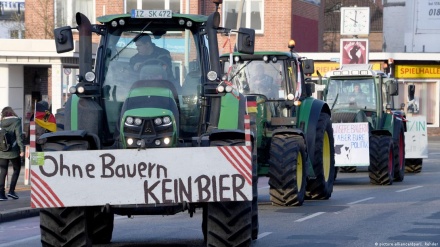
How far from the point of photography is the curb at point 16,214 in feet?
→ 59.0

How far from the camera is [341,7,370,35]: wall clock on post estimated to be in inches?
1524

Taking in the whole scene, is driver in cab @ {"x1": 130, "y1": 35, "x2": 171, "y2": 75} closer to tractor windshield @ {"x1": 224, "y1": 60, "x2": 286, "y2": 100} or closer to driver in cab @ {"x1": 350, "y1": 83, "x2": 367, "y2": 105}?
tractor windshield @ {"x1": 224, "y1": 60, "x2": 286, "y2": 100}

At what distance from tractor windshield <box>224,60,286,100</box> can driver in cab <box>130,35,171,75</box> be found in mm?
6856

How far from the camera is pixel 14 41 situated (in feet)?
116

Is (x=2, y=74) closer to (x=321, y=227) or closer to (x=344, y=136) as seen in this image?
(x=344, y=136)

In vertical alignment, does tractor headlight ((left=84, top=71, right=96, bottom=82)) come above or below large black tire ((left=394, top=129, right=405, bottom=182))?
above

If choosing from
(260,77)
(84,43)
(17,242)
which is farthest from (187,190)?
(260,77)

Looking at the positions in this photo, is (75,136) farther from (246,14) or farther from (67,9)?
(246,14)

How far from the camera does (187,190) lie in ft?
36.4

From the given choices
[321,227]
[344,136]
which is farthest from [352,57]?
[321,227]

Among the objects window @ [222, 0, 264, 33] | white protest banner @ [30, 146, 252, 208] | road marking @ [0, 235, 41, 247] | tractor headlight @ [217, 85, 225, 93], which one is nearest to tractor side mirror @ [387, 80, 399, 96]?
road marking @ [0, 235, 41, 247]

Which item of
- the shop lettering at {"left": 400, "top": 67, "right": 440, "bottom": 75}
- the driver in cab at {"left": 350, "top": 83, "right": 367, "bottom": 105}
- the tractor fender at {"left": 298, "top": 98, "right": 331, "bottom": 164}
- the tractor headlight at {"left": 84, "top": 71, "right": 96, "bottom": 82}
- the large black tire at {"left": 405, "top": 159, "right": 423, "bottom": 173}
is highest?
the shop lettering at {"left": 400, "top": 67, "right": 440, "bottom": 75}

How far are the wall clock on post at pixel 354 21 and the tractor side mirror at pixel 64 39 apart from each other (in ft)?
87.9

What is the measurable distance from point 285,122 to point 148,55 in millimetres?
6867
